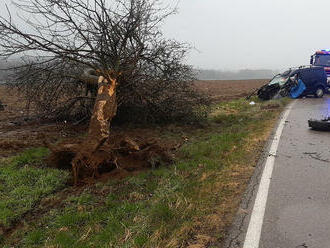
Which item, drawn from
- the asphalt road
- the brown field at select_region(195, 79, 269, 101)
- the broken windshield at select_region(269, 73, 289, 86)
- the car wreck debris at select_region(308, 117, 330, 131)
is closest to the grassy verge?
the asphalt road

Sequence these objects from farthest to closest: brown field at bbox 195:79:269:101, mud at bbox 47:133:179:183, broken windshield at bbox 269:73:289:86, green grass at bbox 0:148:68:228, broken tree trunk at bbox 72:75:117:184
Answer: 1. brown field at bbox 195:79:269:101
2. broken windshield at bbox 269:73:289:86
3. mud at bbox 47:133:179:183
4. broken tree trunk at bbox 72:75:117:184
5. green grass at bbox 0:148:68:228

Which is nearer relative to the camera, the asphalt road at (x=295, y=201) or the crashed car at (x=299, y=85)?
the asphalt road at (x=295, y=201)

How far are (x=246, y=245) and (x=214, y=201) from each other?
136 cm

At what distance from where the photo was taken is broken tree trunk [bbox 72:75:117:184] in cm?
661

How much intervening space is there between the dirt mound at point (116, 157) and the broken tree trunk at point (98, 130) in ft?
0.18

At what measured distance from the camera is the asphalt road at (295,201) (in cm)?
407

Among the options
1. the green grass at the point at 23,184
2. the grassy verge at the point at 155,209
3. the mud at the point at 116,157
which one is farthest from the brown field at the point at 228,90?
the green grass at the point at 23,184

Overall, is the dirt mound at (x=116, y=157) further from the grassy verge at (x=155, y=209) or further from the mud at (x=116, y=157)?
the grassy verge at (x=155, y=209)

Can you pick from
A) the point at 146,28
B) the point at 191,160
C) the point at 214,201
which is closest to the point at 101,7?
the point at 146,28

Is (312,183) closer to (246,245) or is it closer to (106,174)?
(246,245)

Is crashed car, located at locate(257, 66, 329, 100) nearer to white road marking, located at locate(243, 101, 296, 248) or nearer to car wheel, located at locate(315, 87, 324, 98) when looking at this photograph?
car wheel, located at locate(315, 87, 324, 98)

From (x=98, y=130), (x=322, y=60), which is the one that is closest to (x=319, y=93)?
(x=322, y=60)

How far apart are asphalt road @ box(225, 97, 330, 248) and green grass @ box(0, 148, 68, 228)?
10.4 feet

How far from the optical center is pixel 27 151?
8.30 m
